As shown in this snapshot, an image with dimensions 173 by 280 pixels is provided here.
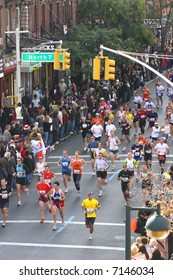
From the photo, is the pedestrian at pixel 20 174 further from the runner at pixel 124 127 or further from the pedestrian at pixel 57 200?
the runner at pixel 124 127

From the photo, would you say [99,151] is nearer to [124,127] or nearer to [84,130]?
[84,130]


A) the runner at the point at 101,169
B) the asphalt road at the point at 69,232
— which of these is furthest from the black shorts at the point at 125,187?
the runner at the point at 101,169

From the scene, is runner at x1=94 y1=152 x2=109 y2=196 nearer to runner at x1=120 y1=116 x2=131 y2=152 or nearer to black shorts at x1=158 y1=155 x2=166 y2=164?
black shorts at x1=158 y1=155 x2=166 y2=164

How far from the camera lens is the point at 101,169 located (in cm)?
3103

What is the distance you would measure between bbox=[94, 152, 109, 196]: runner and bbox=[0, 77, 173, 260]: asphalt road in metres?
0.38

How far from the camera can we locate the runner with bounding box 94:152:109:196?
30781 mm

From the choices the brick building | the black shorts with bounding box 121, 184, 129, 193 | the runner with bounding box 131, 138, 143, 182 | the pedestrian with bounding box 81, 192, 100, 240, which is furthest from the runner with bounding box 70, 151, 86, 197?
the brick building

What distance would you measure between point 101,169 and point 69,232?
4712 millimetres

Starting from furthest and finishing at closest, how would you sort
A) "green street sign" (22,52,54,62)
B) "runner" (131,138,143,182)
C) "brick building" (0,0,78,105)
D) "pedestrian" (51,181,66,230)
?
"brick building" (0,0,78,105)
"green street sign" (22,52,54,62)
"runner" (131,138,143,182)
"pedestrian" (51,181,66,230)

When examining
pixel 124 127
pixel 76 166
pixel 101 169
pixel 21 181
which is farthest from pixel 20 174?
pixel 124 127

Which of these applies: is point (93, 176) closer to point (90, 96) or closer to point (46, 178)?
point (46, 178)

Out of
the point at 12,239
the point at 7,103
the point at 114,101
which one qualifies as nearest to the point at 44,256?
the point at 12,239

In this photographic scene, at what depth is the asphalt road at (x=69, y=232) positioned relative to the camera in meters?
24.5

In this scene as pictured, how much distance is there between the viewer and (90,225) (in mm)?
25969
